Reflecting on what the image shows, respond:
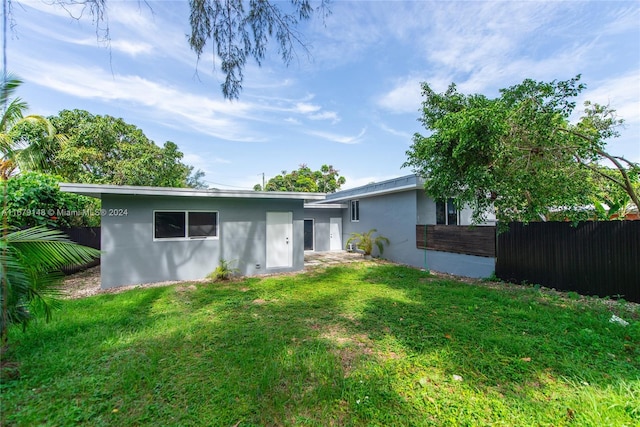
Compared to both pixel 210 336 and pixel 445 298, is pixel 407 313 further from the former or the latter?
pixel 210 336

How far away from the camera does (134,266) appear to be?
23.0 feet

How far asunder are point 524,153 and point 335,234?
10.1 metres

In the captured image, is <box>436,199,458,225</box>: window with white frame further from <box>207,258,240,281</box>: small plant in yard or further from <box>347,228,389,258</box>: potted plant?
<box>207,258,240,281</box>: small plant in yard

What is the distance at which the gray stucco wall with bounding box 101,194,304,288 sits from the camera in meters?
6.82

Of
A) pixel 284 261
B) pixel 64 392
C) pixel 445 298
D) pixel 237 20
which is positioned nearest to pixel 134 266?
pixel 284 261

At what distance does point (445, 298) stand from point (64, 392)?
589 cm

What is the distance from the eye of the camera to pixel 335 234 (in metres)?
14.6

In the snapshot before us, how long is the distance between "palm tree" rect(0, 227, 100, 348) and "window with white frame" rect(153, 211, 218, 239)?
4393mm

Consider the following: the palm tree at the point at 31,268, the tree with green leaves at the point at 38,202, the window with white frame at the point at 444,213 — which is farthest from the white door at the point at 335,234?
the palm tree at the point at 31,268

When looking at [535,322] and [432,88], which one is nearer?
[535,322]

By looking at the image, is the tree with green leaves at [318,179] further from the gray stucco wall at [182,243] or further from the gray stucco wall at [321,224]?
the gray stucco wall at [182,243]

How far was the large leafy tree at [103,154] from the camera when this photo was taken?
1162 cm

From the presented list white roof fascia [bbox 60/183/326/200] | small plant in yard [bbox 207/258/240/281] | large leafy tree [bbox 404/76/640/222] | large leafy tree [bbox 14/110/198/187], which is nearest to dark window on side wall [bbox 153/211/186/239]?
white roof fascia [bbox 60/183/326/200]

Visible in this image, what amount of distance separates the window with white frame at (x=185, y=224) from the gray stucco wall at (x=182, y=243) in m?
0.14
